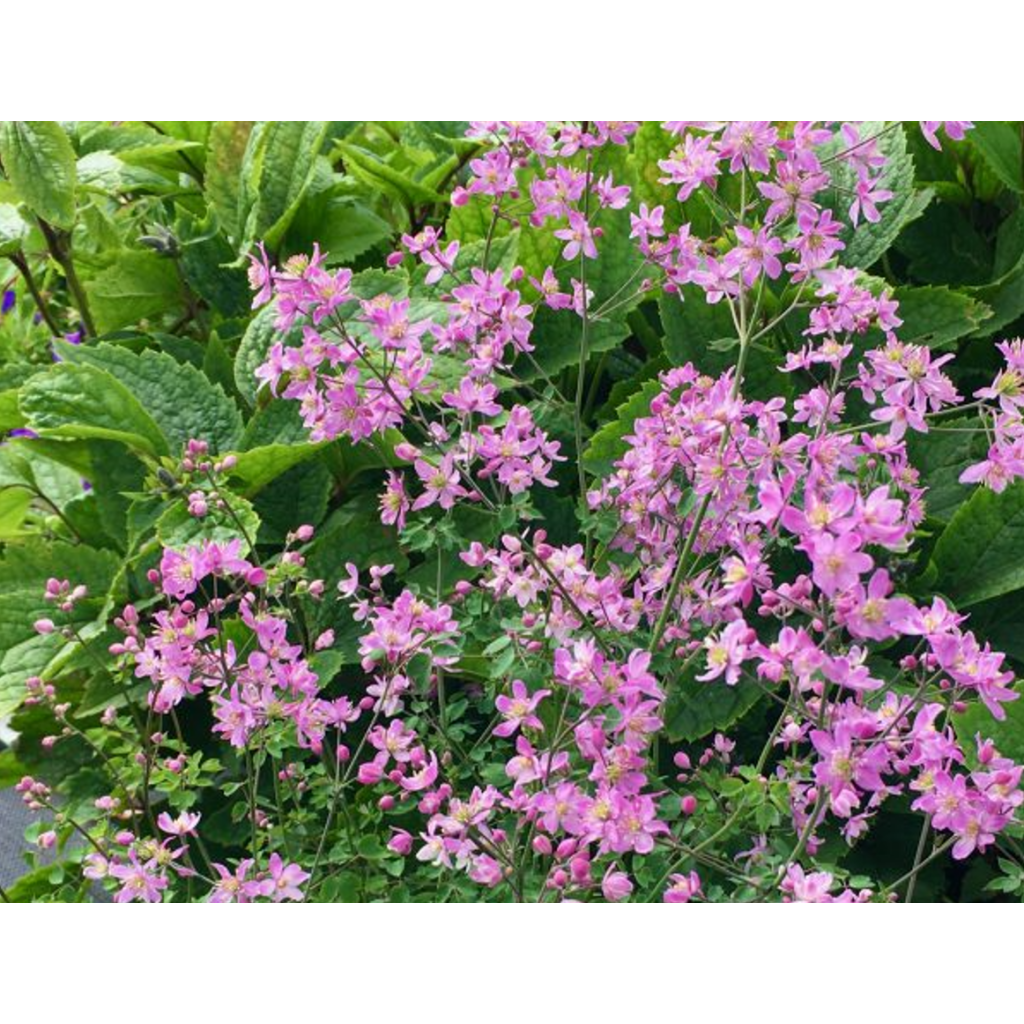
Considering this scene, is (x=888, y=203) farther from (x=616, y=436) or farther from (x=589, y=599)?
(x=589, y=599)

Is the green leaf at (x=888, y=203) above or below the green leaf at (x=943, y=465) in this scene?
above

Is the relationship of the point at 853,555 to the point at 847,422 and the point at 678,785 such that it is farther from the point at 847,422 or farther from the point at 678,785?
the point at 847,422

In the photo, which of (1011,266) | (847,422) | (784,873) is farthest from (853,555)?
(1011,266)

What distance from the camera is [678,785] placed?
1.24 meters

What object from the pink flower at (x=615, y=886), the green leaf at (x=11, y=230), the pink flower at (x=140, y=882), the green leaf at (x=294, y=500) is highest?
the green leaf at (x=11, y=230)

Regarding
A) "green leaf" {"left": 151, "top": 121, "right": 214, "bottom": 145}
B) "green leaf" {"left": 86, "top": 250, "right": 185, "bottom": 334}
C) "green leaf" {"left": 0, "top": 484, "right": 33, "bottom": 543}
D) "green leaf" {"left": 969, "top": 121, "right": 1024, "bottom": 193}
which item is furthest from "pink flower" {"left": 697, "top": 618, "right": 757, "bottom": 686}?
"green leaf" {"left": 151, "top": 121, "right": 214, "bottom": 145}

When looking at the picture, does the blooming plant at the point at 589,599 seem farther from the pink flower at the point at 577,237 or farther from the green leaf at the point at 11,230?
the green leaf at the point at 11,230

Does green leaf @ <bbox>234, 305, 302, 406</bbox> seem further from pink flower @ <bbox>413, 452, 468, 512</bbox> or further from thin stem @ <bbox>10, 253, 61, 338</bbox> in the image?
pink flower @ <bbox>413, 452, 468, 512</bbox>

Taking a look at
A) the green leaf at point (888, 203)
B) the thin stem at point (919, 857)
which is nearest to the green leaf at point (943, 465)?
the green leaf at point (888, 203)

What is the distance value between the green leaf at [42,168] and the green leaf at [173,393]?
15 cm

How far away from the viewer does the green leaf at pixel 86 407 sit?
4.34 ft

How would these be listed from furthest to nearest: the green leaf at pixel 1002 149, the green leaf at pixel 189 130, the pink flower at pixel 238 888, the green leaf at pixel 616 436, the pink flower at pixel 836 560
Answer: the green leaf at pixel 189 130, the green leaf at pixel 1002 149, the green leaf at pixel 616 436, the pink flower at pixel 238 888, the pink flower at pixel 836 560

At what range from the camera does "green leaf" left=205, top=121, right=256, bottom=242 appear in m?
1.69

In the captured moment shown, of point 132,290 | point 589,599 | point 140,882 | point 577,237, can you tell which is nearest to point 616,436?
point 577,237
